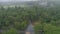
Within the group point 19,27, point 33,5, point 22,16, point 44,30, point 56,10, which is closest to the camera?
point 44,30

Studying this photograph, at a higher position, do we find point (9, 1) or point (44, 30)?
point (9, 1)

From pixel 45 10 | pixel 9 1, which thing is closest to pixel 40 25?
pixel 45 10

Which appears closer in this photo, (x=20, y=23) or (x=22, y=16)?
(x=20, y=23)

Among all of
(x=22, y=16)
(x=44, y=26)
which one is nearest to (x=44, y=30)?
(x=44, y=26)

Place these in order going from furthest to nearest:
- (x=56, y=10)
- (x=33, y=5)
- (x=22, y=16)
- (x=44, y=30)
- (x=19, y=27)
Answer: (x=33, y=5)
(x=56, y=10)
(x=22, y=16)
(x=19, y=27)
(x=44, y=30)

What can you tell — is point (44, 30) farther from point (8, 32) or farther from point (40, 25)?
point (8, 32)

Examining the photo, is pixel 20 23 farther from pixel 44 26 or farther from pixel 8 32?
pixel 44 26
